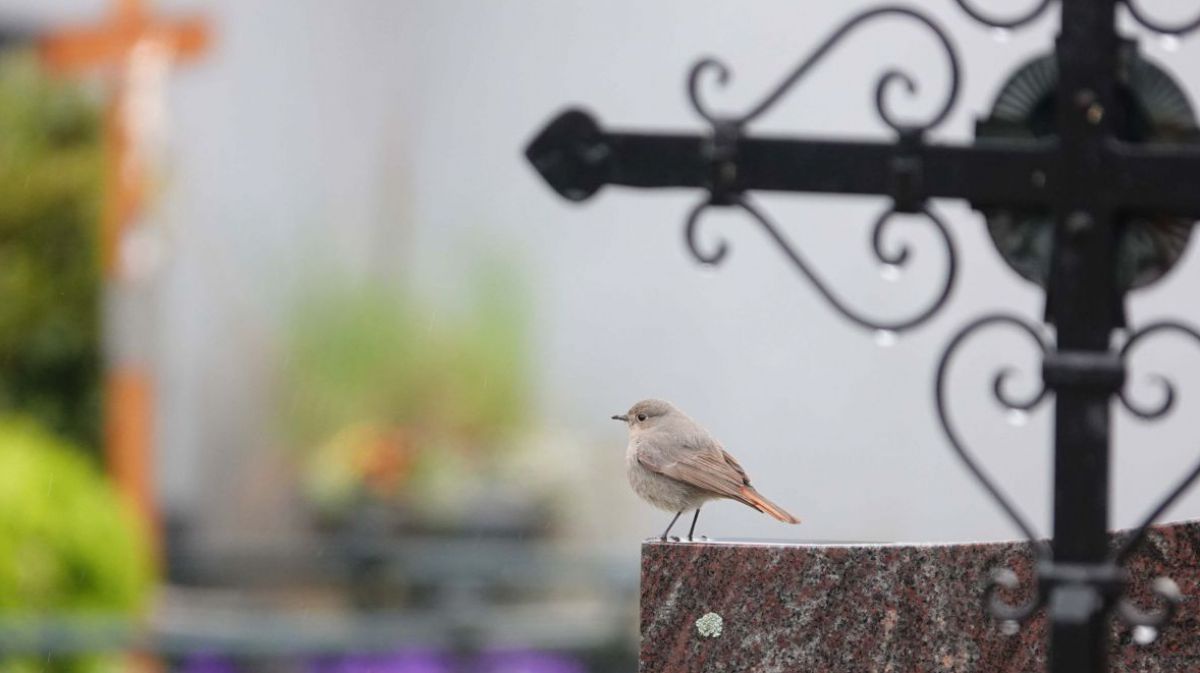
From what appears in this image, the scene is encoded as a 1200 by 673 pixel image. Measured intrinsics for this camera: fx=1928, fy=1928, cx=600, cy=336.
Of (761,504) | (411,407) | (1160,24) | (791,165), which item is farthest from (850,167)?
(411,407)

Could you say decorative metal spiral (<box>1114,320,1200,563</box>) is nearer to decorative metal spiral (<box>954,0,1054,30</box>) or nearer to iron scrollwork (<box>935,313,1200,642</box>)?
iron scrollwork (<box>935,313,1200,642</box>)

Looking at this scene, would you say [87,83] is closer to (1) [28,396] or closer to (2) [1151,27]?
(1) [28,396]

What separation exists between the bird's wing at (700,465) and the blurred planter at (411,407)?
231 inches

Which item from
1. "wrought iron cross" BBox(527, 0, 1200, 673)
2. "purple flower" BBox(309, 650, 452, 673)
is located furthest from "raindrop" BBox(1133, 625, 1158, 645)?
"purple flower" BBox(309, 650, 452, 673)

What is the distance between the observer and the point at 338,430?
878 centimetres

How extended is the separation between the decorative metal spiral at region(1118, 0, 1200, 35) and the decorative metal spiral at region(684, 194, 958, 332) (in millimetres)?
269

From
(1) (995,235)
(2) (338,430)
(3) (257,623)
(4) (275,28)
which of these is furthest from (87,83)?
(1) (995,235)

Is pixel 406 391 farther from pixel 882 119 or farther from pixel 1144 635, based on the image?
pixel 882 119

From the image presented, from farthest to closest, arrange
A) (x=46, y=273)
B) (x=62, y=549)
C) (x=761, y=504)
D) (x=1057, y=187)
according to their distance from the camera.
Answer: (x=46, y=273), (x=62, y=549), (x=761, y=504), (x=1057, y=187)

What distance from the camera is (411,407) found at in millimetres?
8703

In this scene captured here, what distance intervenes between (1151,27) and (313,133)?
301 inches

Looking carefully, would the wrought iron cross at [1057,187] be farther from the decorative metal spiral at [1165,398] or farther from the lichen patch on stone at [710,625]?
the lichen patch on stone at [710,625]

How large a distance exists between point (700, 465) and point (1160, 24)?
2.73 ft

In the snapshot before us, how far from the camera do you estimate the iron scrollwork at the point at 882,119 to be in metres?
1.83
